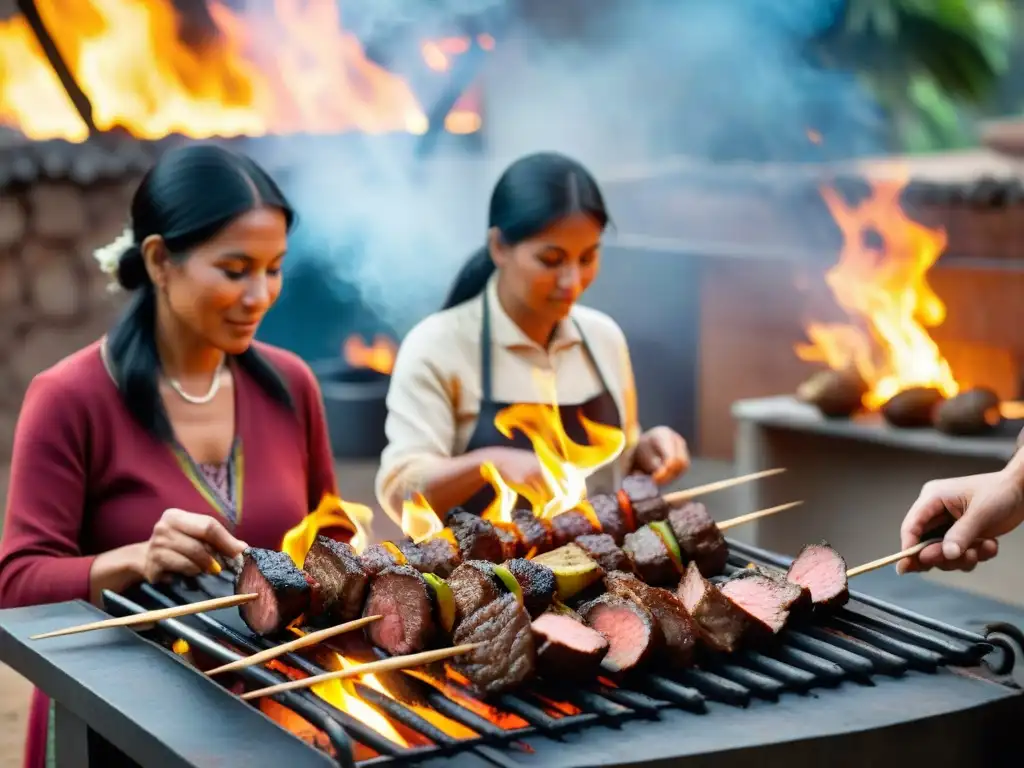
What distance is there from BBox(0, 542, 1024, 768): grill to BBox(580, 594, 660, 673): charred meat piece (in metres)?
0.04

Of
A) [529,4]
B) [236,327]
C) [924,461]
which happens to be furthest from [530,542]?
[529,4]

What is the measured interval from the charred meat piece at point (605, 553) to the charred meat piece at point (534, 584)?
11.1 inches

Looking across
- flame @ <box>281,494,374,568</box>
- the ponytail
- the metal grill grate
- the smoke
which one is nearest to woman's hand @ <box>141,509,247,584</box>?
the metal grill grate

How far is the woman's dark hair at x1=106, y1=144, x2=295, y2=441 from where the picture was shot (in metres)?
3.38

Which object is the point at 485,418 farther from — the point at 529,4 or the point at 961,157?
the point at 961,157

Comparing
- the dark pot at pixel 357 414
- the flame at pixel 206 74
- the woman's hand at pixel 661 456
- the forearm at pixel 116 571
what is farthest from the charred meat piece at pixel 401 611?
the flame at pixel 206 74

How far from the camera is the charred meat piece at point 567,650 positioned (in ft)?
8.04

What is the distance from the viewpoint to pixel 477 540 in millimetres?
3016

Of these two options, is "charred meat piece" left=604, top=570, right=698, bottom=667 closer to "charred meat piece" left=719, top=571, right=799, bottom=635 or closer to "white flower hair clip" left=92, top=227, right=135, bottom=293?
"charred meat piece" left=719, top=571, right=799, bottom=635

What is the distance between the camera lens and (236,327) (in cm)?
342

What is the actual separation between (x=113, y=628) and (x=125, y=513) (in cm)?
64

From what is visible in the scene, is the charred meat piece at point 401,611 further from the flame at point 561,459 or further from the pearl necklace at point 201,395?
the pearl necklace at point 201,395

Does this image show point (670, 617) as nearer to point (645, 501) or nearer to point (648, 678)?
point (648, 678)

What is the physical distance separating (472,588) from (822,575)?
77 centimetres
